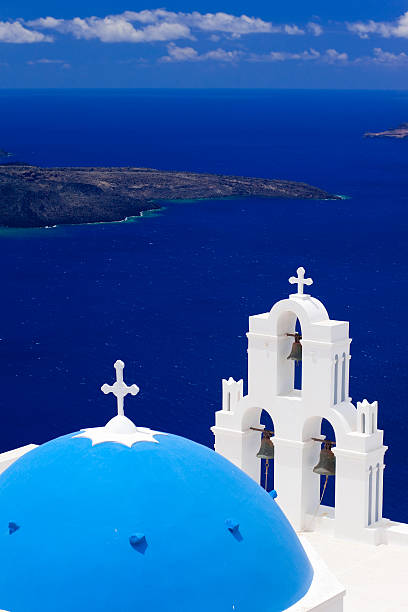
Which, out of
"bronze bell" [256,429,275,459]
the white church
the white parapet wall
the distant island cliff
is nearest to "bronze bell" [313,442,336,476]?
"bronze bell" [256,429,275,459]

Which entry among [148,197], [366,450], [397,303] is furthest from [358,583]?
[148,197]

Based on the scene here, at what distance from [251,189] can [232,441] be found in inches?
4612

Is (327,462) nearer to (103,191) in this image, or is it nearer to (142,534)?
(142,534)

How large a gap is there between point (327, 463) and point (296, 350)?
1.77 metres

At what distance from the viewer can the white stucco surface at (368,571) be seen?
715 inches

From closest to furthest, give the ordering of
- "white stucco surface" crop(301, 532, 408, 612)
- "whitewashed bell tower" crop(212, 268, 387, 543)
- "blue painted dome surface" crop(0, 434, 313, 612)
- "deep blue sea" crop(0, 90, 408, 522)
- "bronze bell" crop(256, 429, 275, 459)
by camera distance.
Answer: "blue painted dome surface" crop(0, 434, 313, 612)
"white stucco surface" crop(301, 532, 408, 612)
"whitewashed bell tower" crop(212, 268, 387, 543)
"bronze bell" crop(256, 429, 275, 459)
"deep blue sea" crop(0, 90, 408, 522)

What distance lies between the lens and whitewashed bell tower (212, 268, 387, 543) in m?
20.0

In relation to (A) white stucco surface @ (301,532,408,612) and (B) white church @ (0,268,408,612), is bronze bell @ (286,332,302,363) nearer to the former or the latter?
(A) white stucco surface @ (301,532,408,612)

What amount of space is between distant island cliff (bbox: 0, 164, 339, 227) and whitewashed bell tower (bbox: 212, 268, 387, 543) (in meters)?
90.1

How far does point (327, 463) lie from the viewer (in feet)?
67.5

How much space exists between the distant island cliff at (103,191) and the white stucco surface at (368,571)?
9150 centimetres

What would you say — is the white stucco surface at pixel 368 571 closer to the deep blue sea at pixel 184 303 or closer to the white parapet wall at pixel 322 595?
the white parapet wall at pixel 322 595

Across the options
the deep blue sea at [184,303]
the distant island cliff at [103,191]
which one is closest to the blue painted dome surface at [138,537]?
the deep blue sea at [184,303]

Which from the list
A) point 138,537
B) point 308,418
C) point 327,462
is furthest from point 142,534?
point 327,462
